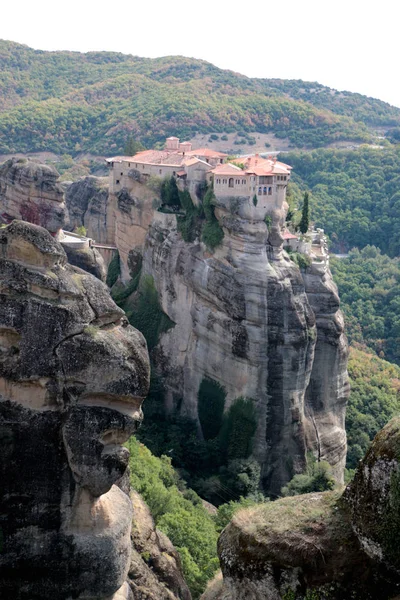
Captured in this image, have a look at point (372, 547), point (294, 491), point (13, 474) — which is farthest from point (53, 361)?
point (294, 491)

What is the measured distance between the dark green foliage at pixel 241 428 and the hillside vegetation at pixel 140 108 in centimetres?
7017

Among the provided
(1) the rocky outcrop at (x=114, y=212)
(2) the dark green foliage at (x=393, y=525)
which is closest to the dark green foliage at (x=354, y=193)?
(1) the rocky outcrop at (x=114, y=212)

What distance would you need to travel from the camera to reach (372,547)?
995 centimetres

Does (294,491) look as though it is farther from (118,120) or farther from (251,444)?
(118,120)

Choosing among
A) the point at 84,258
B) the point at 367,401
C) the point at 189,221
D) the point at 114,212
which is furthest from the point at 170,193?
the point at 367,401

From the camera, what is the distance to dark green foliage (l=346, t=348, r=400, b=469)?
48225mm

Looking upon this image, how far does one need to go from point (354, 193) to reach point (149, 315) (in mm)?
51648

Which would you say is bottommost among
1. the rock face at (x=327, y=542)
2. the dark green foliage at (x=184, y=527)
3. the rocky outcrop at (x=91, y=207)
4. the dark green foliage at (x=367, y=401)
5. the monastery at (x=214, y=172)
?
the dark green foliage at (x=367, y=401)

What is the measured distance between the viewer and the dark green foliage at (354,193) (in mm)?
86000

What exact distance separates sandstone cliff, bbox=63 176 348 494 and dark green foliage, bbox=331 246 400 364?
23.7 meters

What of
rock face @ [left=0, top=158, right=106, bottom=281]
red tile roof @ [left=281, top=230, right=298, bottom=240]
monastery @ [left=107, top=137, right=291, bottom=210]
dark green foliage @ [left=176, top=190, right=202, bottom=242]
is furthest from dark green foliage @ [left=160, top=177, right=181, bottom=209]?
red tile roof @ [left=281, top=230, right=298, bottom=240]

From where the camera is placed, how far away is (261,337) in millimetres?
38906

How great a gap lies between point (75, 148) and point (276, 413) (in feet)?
269

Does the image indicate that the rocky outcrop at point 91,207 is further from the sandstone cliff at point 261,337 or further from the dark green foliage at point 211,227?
the dark green foliage at point 211,227
